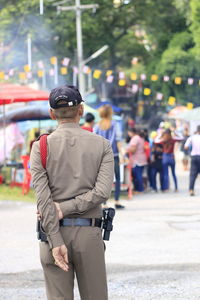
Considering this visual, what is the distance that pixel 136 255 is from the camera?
9.63 metres

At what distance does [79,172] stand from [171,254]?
4963 millimetres

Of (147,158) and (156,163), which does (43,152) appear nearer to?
(156,163)

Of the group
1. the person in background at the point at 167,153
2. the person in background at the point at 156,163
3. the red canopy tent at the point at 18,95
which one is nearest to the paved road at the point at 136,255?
the red canopy tent at the point at 18,95

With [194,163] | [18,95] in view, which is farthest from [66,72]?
[194,163]

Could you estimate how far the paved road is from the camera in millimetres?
7652

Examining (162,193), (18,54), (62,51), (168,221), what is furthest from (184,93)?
(168,221)

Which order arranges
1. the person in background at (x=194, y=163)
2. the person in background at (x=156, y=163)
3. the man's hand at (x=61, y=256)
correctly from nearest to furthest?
the man's hand at (x=61, y=256) → the person in background at (x=194, y=163) → the person in background at (x=156, y=163)

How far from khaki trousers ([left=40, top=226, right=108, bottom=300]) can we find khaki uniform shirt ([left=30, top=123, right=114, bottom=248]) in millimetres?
92

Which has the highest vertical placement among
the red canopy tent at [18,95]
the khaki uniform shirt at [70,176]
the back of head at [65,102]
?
the back of head at [65,102]

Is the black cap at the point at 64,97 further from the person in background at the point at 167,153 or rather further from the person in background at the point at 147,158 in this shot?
the person in background at the point at 147,158

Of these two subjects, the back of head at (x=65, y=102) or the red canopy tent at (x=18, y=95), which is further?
the red canopy tent at (x=18, y=95)

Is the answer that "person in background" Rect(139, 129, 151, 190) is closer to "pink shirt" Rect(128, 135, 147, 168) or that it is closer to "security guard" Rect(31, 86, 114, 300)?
"pink shirt" Rect(128, 135, 147, 168)

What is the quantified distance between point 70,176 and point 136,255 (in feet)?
16.1

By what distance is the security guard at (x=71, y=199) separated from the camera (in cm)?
481
